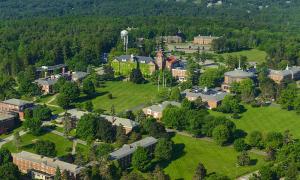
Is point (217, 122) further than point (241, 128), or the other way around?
point (241, 128)

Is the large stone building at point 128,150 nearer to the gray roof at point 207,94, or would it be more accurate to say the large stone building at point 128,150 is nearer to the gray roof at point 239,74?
the gray roof at point 207,94

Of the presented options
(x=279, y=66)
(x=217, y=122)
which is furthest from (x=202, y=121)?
(x=279, y=66)

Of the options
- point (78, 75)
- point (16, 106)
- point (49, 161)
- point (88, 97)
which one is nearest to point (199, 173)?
point (49, 161)

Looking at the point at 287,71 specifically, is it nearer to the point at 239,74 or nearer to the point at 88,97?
the point at 239,74

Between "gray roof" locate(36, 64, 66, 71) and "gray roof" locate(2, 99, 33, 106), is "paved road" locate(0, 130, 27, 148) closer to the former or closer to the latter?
"gray roof" locate(2, 99, 33, 106)

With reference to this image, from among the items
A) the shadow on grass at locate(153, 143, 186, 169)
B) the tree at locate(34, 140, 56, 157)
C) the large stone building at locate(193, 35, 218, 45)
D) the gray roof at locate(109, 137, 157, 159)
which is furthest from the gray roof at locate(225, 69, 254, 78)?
the large stone building at locate(193, 35, 218, 45)

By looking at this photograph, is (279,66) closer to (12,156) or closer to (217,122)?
(217,122)

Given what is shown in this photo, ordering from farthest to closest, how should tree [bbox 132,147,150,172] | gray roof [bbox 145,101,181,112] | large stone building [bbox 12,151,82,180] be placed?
gray roof [bbox 145,101,181,112], tree [bbox 132,147,150,172], large stone building [bbox 12,151,82,180]
